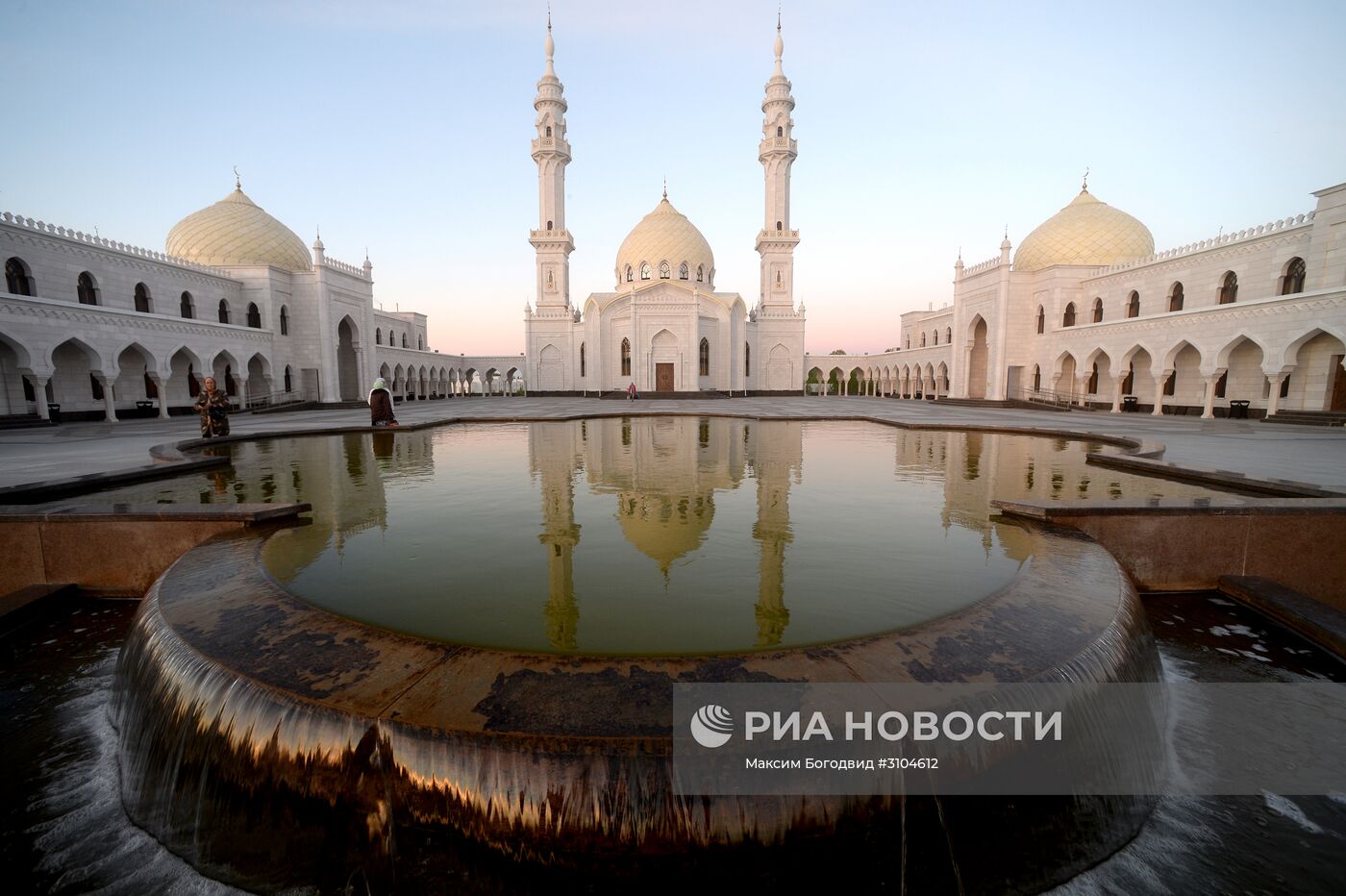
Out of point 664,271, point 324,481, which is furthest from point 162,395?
point 664,271

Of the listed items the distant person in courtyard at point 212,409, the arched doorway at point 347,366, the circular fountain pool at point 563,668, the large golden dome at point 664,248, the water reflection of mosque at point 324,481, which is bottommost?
the circular fountain pool at point 563,668

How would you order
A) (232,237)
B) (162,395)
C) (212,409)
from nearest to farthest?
(212,409) → (162,395) → (232,237)

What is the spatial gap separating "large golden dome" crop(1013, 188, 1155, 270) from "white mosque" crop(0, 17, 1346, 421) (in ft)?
0.31

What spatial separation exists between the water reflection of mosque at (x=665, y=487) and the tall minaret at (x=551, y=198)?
2401 cm

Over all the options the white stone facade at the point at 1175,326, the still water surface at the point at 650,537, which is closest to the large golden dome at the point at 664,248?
the white stone facade at the point at 1175,326

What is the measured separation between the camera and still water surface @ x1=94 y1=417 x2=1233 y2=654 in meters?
2.63

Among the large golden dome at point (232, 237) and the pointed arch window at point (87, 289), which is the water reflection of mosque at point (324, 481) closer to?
the pointed arch window at point (87, 289)

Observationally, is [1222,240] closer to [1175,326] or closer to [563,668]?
[1175,326]

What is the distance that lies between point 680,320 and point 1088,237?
19997 mm

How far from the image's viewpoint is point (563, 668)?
197cm

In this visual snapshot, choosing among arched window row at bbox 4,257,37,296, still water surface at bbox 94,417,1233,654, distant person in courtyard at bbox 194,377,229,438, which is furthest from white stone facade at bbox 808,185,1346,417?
arched window row at bbox 4,257,37,296

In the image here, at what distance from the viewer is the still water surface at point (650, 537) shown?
2.63 meters

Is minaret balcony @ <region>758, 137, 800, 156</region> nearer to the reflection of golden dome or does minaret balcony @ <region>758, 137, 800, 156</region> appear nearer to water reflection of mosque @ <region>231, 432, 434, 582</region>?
water reflection of mosque @ <region>231, 432, 434, 582</region>

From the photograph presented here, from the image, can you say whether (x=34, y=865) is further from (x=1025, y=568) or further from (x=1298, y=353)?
(x=1298, y=353)
